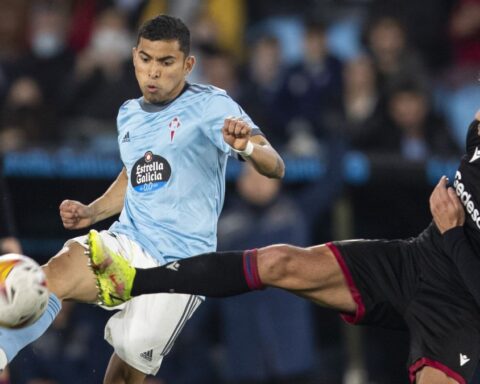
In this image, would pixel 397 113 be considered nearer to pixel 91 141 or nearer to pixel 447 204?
pixel 91 141

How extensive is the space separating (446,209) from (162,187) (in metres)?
1.32

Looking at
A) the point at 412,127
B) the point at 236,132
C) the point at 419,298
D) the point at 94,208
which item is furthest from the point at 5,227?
the point at 412,127

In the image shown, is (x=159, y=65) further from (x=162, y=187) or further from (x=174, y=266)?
(x=174, y=266)

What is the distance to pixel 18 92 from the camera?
Result: 33.1ft

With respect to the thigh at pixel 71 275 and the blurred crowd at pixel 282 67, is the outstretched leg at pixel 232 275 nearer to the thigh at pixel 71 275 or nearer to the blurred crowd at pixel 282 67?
the thigh at pixel 71 275

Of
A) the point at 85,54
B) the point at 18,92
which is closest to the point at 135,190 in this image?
the point at 18,92

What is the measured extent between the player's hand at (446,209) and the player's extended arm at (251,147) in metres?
0.74

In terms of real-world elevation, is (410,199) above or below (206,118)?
below

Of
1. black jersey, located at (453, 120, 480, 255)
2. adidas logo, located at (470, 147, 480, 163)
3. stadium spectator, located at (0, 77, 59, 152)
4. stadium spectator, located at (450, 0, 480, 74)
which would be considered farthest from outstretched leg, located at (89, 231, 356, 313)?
stadium spectator, located at (450, 0, 480, 74)

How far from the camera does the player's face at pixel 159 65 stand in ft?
19.7

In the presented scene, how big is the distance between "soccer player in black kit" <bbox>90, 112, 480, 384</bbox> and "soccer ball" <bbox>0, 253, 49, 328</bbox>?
0.85ft

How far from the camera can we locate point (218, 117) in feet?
19.6

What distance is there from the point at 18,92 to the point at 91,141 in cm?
97

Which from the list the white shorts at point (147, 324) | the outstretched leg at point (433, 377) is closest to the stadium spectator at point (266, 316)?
the white shorts at point (147, 324)
